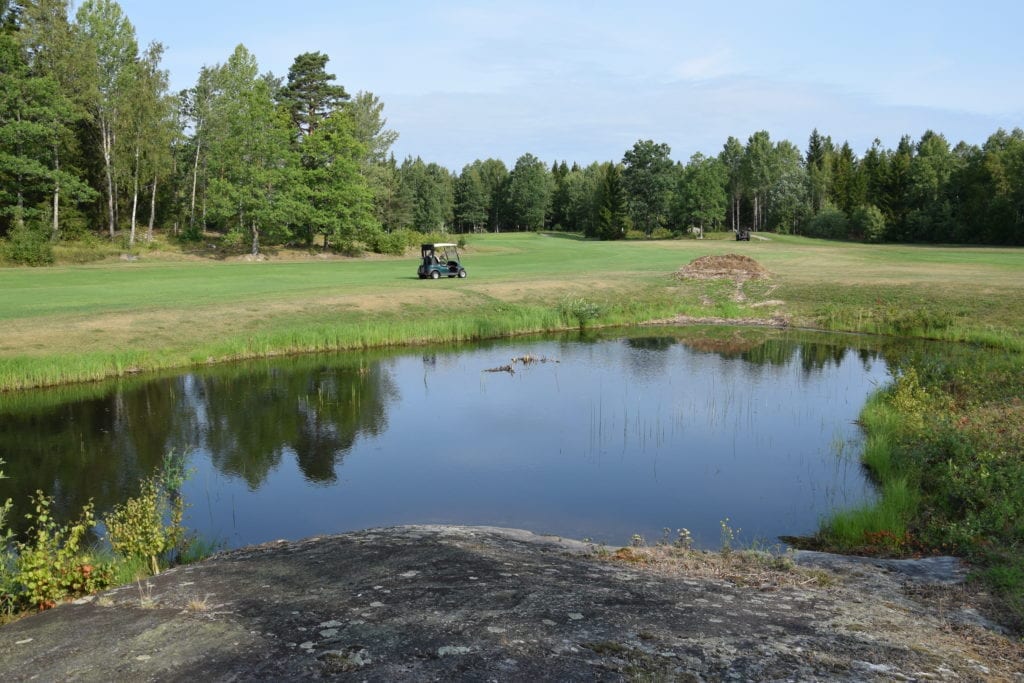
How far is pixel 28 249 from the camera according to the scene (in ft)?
166

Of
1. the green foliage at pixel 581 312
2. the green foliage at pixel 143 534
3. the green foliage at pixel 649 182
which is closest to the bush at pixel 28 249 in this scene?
the green foliage at pixel 581 312

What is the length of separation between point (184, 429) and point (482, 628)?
1420 cm

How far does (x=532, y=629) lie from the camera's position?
19.2ft

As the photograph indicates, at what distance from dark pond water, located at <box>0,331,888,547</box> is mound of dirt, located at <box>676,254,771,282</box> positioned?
1639cm

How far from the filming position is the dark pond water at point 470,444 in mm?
12984

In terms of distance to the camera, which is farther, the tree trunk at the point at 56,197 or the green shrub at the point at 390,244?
the green shrub at the point at 390,244

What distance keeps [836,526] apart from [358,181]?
64235 millimetres

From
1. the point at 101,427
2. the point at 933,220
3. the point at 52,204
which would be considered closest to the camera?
the point at 101,427

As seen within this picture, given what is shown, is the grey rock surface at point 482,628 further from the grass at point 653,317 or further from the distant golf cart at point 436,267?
the distant golf cart at point 436,267

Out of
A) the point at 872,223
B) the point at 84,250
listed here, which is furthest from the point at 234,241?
the point at 872,223

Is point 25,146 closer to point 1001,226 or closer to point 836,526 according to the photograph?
point 836,526

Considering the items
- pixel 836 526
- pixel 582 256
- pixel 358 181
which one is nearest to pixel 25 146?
pixel 358 181

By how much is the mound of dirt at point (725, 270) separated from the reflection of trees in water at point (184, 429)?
949 inches

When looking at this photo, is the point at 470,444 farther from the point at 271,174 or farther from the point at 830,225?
the point at 830,225
